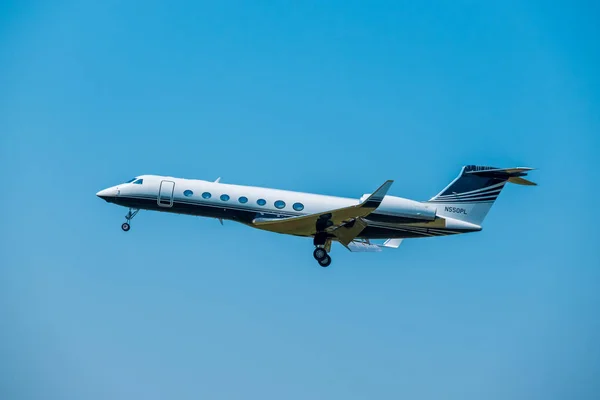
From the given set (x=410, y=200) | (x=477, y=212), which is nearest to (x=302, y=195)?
(x=410, y=200)

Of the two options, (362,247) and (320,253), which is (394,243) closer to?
(362,247)

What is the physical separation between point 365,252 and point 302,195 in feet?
12.9

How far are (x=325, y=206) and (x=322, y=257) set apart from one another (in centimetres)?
179

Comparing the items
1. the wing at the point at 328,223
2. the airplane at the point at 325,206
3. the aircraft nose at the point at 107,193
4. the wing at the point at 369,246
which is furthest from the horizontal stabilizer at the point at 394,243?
the aircraft nose at the point at 107,193

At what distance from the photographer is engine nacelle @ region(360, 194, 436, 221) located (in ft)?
92.8

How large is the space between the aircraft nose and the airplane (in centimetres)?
13

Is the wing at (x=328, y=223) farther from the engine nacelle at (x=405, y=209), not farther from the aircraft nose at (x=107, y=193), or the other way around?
the aircraft nose at (x=107, y=193)

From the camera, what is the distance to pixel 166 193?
97.7 feet

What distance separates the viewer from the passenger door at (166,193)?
97.6ft

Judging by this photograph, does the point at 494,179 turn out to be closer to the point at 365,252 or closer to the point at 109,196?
the point at 365,252

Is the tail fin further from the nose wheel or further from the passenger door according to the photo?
the passenger door

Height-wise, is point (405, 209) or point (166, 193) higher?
point (166, 193)

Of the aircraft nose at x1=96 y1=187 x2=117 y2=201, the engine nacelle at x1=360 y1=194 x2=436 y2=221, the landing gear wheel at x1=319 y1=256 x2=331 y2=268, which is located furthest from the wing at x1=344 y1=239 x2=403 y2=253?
the aircraft nose at x1=96 y1=187 x2=117 y2=201

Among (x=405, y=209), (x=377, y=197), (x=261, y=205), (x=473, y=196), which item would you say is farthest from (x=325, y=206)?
(x=473, y=196)
